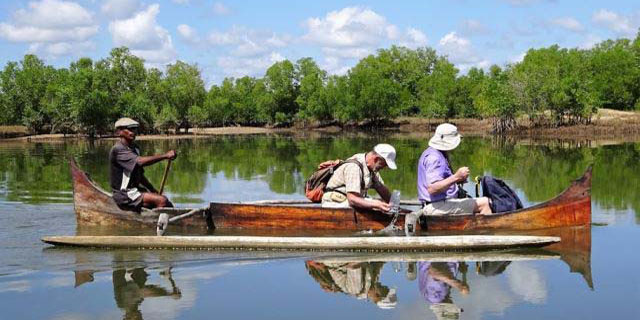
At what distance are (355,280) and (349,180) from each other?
2.12 m

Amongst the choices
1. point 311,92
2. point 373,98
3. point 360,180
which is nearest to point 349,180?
point 360,180

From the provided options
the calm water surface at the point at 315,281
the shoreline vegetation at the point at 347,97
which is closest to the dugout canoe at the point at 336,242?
the calm water surface at the point at 315,281

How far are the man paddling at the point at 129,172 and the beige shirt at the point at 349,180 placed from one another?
268 centimetres

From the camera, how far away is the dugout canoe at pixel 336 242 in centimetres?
914

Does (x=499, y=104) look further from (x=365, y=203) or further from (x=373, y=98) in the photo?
(x=365, y=203)

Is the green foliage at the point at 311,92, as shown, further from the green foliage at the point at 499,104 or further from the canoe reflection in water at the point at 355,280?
the canoe reflection in water at the point at 355,280

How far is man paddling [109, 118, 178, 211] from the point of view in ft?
34.9

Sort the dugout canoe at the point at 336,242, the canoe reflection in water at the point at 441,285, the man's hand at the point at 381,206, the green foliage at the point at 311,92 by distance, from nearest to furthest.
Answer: the canoe reflection in water at the point at 441,285 → the dugout canoe at the point at 336,242 → the man's hand at the point at 381,206 → the green foliage at the point at 311,92

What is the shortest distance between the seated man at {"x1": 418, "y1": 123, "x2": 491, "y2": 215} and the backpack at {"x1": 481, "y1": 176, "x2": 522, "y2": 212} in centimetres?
14

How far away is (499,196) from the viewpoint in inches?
405

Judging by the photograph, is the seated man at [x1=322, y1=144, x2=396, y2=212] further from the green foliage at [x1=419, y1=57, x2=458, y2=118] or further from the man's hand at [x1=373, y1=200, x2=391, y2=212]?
the green foliage at [x1=419, y1=57, x2=458, y2=118]

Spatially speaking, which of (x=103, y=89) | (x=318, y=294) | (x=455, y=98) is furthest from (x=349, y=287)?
(x=455, y=98)

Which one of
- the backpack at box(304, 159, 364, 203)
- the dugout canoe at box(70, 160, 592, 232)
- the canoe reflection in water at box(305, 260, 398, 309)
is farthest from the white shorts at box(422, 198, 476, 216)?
the canoe reflection in water at box(305, 260, 398, 309)

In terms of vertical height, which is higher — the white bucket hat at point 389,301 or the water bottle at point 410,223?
the water bottle at point 410,223
